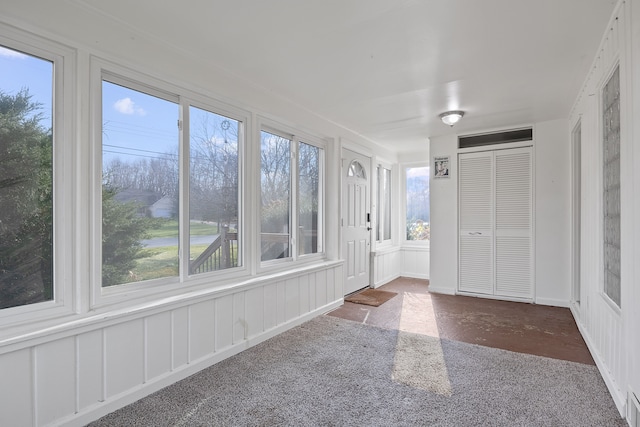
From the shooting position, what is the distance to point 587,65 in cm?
270

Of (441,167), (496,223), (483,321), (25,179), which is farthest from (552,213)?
(25,179)

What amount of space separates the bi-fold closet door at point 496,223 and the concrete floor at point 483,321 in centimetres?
29

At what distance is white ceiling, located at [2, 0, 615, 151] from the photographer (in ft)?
6.47

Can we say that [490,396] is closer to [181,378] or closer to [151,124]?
[181,378]

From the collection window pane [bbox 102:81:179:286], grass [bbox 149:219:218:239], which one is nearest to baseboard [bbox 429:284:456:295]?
grass [bbox 149:219:218:239]

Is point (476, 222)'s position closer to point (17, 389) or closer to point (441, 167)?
point (441, 167)

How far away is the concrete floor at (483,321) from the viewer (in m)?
3.05

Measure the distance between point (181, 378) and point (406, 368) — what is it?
1.66 metres

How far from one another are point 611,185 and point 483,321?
2.07 m

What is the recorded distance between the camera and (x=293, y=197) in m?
3.80

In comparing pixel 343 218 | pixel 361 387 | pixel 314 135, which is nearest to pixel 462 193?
pixel 343 218

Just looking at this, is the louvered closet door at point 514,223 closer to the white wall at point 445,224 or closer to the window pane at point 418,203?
the white wall at point 445,224

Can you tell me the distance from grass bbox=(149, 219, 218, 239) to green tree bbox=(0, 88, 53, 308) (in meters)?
0.64

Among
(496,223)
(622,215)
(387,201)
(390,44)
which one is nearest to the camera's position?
(622,215)
